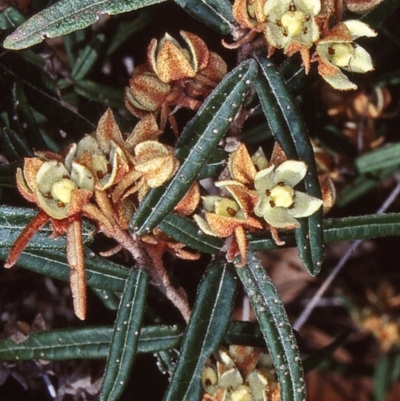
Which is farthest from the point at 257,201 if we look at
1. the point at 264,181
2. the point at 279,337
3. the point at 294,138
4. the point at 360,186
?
the point at 360,186

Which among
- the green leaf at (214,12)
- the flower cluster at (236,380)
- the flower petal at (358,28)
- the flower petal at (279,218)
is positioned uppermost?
the green leaf at (214,12)

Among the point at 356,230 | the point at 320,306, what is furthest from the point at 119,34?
the point at 320,306

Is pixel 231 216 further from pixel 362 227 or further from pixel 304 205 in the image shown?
pixel 362 227

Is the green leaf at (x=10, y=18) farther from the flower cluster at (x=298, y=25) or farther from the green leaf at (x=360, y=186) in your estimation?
the green leaf at (x=360, y=186)

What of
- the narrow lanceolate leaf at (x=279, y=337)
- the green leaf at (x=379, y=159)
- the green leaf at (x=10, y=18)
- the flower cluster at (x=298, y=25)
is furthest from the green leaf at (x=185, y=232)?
the green leaf at (x=379, y=159)

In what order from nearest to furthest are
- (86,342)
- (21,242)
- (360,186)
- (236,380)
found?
(21,242) → (236,380) → (86,342) → (360,186)

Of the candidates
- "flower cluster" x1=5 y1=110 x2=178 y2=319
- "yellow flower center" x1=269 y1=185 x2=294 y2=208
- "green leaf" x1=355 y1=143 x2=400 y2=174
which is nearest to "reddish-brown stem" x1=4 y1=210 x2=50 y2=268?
"flower cluster" x1=5 y1=110 x2=178 y2=319
